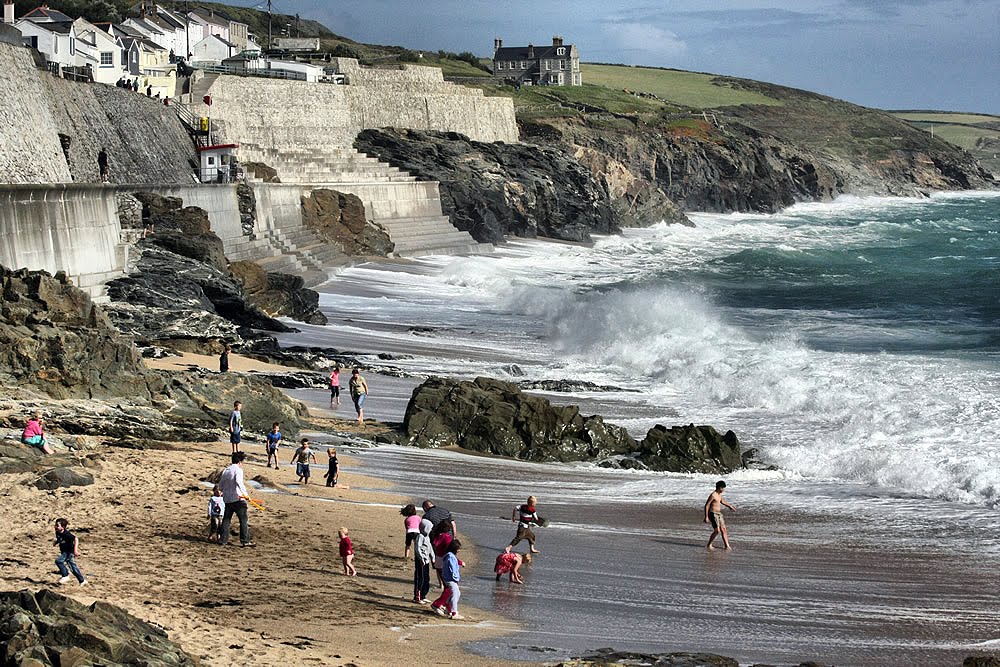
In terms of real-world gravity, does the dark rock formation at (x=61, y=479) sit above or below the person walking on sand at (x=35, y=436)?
below

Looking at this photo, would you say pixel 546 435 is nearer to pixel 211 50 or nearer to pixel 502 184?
pixel 502 184

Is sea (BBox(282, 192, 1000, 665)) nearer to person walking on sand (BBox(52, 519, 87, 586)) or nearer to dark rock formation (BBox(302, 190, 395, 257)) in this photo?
dark rock formation (BBox(302, 190, 395, 257))

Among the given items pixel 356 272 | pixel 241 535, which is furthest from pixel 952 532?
pixel 356 272

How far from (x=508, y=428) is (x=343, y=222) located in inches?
1357

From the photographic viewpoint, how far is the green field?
157 m

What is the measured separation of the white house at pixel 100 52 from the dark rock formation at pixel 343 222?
1230 centimetres

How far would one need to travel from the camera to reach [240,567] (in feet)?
43.2

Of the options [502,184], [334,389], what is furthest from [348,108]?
[334,389]

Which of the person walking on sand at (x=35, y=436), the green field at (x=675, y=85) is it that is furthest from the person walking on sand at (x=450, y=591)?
the green field at (x=675, y=85)

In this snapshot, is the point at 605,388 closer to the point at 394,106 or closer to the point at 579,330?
the point at 579,330

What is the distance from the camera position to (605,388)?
90.7 ft

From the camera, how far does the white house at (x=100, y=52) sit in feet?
199

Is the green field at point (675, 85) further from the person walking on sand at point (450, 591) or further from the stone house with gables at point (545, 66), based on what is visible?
the person walking on sand at point (450, 591)

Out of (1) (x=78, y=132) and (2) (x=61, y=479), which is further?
(1) (x=78, y=132)
